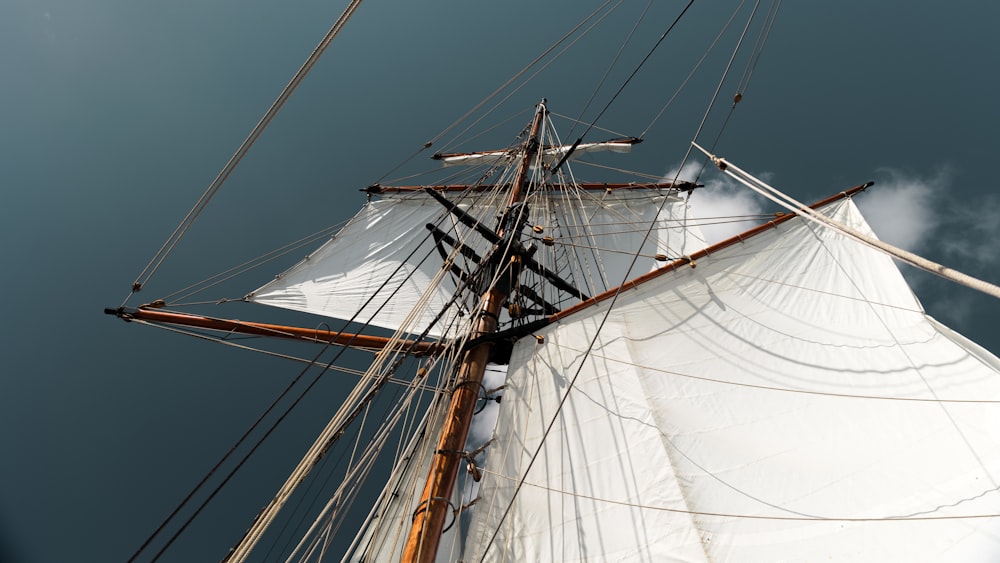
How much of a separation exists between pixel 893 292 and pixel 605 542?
154 inches

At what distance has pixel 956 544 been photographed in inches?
112

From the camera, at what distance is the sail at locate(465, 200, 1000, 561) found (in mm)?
3229

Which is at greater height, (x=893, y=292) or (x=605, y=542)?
(x=893, y=292)

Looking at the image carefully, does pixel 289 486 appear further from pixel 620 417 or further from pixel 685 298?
pixel 685 298

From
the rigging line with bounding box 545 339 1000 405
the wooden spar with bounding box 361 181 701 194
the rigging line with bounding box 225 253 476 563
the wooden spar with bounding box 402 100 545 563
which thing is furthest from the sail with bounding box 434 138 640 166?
the rigging line with bounding box 225 253 476 563

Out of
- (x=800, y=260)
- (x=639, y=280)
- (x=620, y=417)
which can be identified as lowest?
(x=620, y=417)

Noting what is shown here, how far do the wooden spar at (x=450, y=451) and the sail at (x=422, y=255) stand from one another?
2.68m

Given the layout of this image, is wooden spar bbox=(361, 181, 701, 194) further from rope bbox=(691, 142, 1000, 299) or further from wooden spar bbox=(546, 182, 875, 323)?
rope bbox=(691, 142, 1000, 299)

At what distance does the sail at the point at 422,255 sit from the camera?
9.16 metres

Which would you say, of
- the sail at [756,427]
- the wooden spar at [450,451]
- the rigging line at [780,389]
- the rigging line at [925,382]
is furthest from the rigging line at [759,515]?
the rigging line at [780,389]

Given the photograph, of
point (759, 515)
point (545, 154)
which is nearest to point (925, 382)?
point (759, 515)

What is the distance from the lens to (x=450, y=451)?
3.96m

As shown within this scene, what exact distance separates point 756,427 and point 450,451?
2689 mm

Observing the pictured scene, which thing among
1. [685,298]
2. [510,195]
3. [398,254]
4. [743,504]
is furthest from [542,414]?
[398,254]
